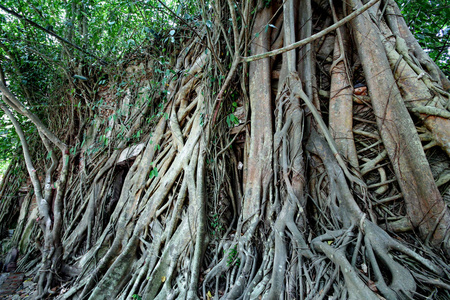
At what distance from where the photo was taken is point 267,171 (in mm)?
2469

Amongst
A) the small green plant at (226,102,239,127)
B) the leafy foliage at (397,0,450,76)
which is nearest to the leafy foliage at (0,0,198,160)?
the small green plant at (226,102,239,127)

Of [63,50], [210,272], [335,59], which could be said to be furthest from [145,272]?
[63,50]

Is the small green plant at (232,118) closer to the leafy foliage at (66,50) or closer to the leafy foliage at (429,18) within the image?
the leafy foliage at (66,50)

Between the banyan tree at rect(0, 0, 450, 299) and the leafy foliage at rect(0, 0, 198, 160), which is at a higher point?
the leafy foliage at rect(0, 0, 198, 160)

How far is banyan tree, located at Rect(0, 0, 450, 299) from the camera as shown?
5.83 feet

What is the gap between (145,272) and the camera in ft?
Result: 8.48

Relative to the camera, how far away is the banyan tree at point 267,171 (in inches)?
70.0

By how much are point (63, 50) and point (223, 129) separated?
369 centimetres

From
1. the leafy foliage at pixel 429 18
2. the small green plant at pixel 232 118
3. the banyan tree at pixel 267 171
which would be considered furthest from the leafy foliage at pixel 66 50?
the leafy foliage at pixel 429 18

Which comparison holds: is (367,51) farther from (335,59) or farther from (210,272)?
(210,272)

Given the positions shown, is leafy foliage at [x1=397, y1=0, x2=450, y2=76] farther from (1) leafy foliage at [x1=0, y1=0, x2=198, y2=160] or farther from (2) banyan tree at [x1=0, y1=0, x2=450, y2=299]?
(1) leafy foliage at [x1=0, y1=0, x2=198, y2=160]

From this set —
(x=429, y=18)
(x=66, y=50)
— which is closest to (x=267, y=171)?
(x=429, y=18)

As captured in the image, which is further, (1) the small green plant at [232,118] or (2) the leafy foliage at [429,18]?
(2) the leafy foliage at [429,18]

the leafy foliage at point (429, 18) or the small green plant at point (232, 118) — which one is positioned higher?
the leafy foliage at point (429, 18)
